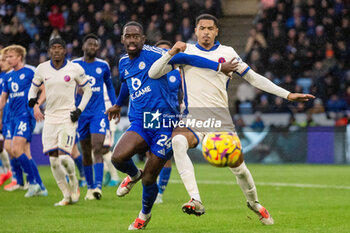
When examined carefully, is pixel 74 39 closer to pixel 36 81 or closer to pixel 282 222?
pixel 36 81

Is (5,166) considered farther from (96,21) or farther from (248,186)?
(248,186)

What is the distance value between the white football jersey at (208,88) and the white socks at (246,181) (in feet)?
1.44

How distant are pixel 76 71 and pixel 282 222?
158 inches

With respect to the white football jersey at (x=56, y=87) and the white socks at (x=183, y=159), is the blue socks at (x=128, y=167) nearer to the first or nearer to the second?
the white socks at (x=183, y=159)

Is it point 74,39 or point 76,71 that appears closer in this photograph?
point 76,71

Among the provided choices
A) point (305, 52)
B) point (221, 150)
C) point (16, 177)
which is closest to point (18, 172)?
point (16, 177)

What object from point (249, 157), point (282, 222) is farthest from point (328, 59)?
point (282, 222)

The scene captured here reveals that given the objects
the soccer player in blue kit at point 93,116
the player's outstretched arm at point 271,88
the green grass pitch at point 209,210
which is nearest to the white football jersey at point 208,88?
the player's outstretched arm at point 271,88

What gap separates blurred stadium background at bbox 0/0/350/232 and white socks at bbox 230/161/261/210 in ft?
23.7

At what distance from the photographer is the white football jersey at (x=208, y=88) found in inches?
271

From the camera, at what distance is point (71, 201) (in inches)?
376

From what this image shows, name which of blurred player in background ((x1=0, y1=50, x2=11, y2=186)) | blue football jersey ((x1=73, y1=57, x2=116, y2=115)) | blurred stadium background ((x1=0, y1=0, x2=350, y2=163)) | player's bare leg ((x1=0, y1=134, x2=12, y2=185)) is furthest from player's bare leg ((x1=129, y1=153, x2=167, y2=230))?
blurred stadium background ((x1=0, y1=0, x2=350, y2=163))

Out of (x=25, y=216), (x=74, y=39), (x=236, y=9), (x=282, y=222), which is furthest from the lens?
(x=236, y=9)

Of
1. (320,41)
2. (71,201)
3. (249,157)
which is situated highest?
(320,41)
